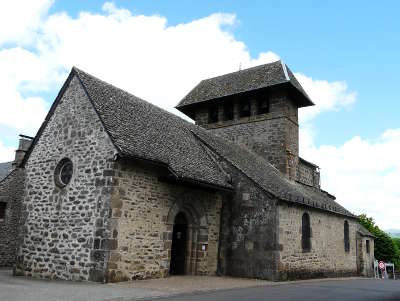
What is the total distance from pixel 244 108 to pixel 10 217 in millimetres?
13918

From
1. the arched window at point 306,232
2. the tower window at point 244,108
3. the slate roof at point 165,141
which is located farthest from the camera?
the tower window at point 244,108

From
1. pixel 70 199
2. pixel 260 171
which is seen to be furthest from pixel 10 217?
pixel 260 171

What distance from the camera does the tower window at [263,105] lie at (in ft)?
73.3

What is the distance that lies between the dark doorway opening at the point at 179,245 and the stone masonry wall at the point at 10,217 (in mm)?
7799

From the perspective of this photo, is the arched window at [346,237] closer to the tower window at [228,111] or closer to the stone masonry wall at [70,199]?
the tower window at [228,111]

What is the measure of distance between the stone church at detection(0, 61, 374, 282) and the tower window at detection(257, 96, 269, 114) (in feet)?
5.52

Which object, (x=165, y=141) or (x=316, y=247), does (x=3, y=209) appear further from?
(x=316, y=247)

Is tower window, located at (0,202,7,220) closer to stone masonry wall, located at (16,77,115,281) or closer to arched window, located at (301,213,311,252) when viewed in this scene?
stone masonry wall, located at (16,77,115,281)

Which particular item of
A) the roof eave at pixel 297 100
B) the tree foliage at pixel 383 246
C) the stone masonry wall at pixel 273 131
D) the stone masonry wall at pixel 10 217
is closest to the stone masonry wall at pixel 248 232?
the stone masonry wall at pixel 273 131

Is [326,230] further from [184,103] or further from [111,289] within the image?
[111,289]

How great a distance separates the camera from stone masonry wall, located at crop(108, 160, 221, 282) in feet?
37.6

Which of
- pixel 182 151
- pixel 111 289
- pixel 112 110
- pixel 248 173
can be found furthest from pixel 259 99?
pixel 111 289

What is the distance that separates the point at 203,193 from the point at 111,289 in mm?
6216

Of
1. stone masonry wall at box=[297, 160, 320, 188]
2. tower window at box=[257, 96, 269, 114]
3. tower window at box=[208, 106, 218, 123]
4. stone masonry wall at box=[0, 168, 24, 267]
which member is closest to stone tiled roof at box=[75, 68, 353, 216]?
tower window at box=[257, 96, 269, 114]
